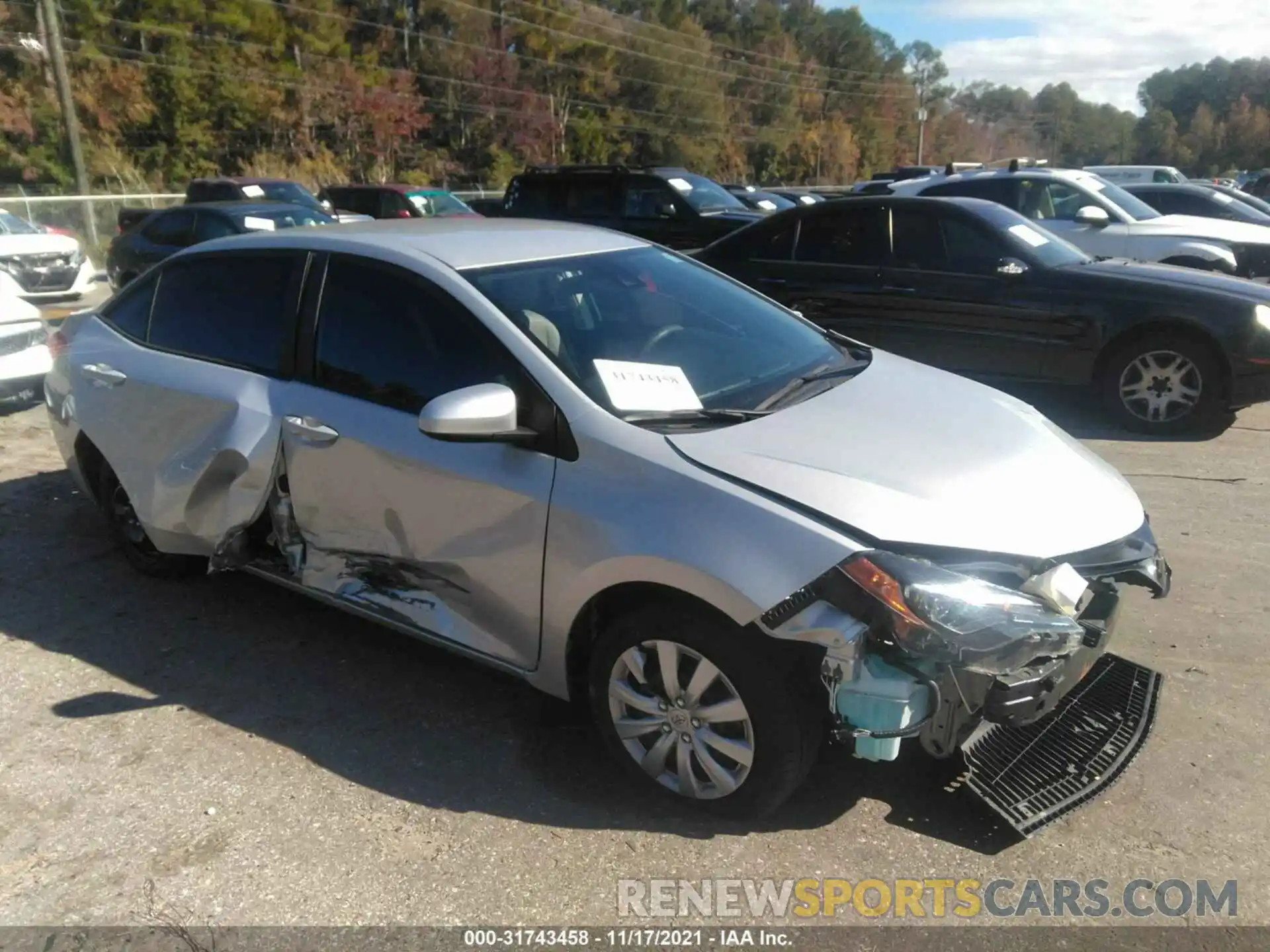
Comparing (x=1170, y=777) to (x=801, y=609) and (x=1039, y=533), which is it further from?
(x=801, y=609)

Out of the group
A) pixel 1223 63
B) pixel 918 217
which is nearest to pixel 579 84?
pixel 918 217

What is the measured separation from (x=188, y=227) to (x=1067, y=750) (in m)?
13.1

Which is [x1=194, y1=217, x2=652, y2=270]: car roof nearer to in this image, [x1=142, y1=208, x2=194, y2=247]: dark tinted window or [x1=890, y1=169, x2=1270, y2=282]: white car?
[x1=890, y1=169, x2=1270, y2=282]: white car

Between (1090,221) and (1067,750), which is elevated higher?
(1090,221)

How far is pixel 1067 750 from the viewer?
3244 mm

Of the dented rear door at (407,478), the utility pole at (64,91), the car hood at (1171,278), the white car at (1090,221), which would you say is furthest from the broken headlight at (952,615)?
the utility pole at (64,91)

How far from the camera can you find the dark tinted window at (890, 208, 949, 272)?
7.71m

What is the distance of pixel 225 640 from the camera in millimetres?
4309

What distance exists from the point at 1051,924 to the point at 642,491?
155cm

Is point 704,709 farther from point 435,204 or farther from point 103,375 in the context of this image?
point 435,204

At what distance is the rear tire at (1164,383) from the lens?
698 cm

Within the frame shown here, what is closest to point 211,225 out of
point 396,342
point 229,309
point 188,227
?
point 188,227

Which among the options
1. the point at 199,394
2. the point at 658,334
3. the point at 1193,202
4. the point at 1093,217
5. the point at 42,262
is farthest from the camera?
the point at 42,262

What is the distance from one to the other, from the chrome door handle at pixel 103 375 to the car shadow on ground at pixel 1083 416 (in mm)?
5768
